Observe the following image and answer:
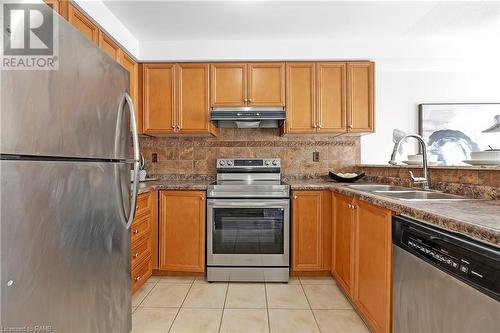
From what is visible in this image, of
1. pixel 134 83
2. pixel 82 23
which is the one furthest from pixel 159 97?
Answer: pixel 82 23

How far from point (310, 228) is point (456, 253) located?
1549mm

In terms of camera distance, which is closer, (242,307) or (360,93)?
(242,307)

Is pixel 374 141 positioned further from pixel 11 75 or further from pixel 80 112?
pixel 11 75

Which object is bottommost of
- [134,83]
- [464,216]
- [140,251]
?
[140,251]

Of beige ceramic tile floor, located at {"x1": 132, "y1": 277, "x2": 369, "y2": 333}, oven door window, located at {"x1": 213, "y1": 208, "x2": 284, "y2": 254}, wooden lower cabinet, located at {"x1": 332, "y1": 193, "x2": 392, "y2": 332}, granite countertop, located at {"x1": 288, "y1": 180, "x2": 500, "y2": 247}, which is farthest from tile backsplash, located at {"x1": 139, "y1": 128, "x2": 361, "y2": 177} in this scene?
granite countertop, located at {"x1": 288, "y1": 180, "x2": 500, "y2": 247}

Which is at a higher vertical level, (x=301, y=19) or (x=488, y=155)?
(x=301, y=19)

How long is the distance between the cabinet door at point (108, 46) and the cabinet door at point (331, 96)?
6.50ft

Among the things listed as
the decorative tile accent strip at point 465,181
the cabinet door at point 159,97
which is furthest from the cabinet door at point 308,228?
the cabinet door at point 159,97

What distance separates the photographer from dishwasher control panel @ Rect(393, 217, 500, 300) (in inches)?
29.4

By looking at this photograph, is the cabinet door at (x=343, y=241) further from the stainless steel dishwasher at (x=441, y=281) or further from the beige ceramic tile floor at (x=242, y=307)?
the stainless steel dishwasher at (x=441, y=281)

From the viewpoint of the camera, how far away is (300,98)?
2.73 m

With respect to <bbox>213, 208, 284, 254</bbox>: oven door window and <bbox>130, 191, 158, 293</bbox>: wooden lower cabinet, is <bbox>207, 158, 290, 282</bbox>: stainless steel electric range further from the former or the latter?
<bbox>130, 191, 158, 293</bbox>: wooden lower cabinet

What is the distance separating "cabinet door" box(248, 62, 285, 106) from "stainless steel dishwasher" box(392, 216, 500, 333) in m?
1.82

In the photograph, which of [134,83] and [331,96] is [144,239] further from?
[331,96]
